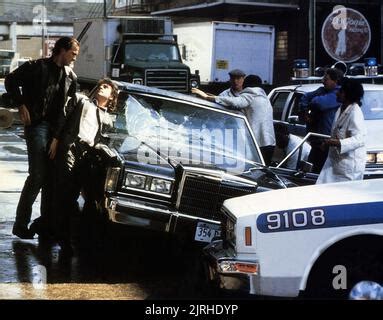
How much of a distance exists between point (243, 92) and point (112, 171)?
3.43m

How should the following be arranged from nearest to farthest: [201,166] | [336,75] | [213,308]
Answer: [213,308], [201,166], [336,75]

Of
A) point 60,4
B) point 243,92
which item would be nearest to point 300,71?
point 243,92

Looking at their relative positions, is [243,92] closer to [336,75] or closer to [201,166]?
[336,75]

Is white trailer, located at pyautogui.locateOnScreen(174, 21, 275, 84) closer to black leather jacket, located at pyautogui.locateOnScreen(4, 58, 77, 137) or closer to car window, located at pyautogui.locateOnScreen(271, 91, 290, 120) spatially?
car window, located at pyautogui.locateOnScreen(271, 91, 290, 120)

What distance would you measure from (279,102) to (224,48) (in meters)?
15.0

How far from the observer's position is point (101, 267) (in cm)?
689

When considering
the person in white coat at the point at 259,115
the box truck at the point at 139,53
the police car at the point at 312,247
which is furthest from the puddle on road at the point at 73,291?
the box truck at the point at 139,53

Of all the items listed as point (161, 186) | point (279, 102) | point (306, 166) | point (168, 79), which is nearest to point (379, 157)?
point (306, 166)

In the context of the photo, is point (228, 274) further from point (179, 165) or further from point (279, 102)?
point (279, 102)

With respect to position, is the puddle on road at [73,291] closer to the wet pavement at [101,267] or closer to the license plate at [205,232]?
the wet pavement at [101,267]

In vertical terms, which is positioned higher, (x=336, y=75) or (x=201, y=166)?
(x=336, y=75)

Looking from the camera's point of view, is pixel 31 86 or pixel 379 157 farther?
pixel 379 157

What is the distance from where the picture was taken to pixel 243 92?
9633 millimetres

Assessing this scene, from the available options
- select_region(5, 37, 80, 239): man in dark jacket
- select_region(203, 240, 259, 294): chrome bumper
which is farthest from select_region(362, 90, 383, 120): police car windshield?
select_region(203, 240, 259, 294): chrome bumper
